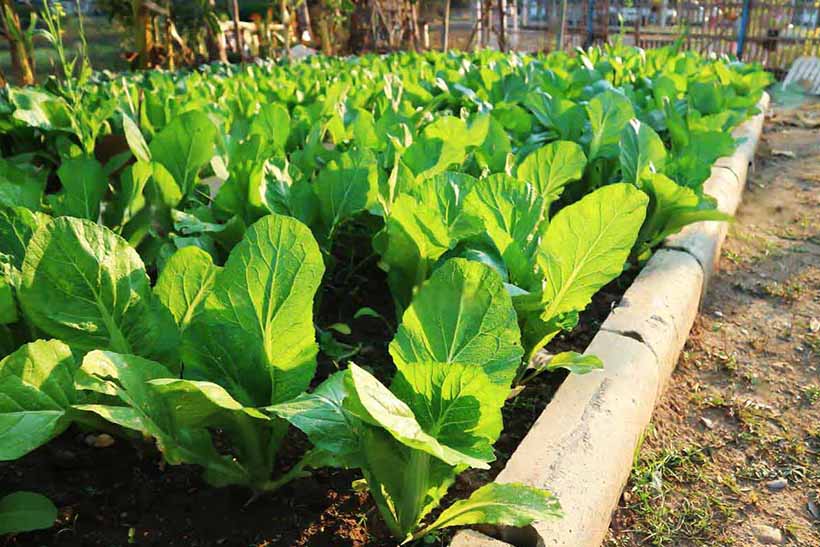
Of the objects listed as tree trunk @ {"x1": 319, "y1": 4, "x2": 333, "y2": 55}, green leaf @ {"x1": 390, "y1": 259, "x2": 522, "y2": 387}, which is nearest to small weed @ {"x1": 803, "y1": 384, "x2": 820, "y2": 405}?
green leaf @ {"x1": 390, "y1": 259, "x2": 522, "y2": 387}

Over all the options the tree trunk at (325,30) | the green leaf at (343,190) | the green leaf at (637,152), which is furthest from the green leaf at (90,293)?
the tree trunk at (325,30)

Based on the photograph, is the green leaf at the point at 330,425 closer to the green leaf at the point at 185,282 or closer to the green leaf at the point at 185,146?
the green leaf at the point at 185,282

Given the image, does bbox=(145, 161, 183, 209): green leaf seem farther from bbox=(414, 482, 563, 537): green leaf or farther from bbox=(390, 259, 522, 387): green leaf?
bbox=(414, 482, 563, 537): green leaf

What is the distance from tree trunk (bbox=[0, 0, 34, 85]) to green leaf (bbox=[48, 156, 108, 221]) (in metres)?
2.82

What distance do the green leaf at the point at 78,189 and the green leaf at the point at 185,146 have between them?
0.23 meters

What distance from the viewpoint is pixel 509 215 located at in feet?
4.87

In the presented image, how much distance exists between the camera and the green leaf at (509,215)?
1457 millimetres

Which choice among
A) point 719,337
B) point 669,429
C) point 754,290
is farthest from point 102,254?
point 754,290

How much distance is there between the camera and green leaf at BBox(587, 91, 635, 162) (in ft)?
7.98

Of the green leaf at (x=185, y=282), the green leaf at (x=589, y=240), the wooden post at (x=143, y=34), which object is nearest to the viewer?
the green leaf at (x=185, y=282)

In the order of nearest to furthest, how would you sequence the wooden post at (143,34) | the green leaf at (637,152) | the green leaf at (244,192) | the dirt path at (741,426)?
1. the dirt path at (741,426)
2. the green leaf at (244,192)
3. the green leaf at (637,152)
4. the wooden post at (143,34)

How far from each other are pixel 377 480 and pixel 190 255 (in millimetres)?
474

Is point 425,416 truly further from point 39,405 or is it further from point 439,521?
point 39,405

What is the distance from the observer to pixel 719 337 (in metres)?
2.42
